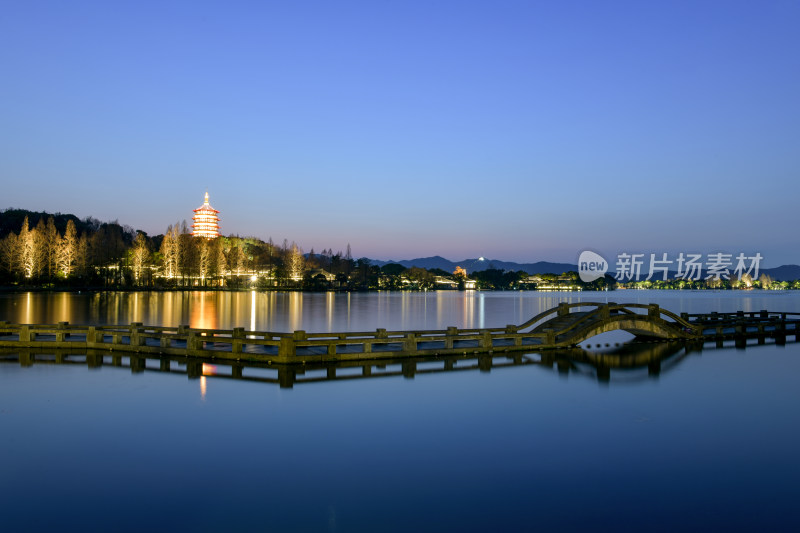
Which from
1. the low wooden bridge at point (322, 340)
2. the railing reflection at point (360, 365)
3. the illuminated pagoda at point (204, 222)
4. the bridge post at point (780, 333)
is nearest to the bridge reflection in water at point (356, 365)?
the railing reflection at point (360, 365)

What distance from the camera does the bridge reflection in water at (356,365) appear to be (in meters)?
18.5

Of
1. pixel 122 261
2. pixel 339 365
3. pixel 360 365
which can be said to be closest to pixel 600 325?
pixel 360 365

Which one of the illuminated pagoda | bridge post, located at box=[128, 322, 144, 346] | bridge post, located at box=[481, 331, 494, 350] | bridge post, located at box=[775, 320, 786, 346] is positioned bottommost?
bridge post, located at box=[775, 320, 786, 346]

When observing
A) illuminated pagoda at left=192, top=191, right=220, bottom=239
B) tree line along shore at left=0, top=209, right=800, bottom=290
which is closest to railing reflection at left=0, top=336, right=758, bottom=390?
tree line along shore at left=0, top=209, right=800, bottom=290

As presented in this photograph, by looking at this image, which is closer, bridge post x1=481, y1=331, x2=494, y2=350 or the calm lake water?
the calm lake water

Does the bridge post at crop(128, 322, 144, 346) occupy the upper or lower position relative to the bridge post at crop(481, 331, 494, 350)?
upper

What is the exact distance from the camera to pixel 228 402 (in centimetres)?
1478

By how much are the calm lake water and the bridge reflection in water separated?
29.4 inches

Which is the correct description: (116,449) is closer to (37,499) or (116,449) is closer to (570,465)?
(37,499)

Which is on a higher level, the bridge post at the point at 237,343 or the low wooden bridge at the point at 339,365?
the bridge post at the point at 237,343

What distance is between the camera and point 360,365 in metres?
20.6

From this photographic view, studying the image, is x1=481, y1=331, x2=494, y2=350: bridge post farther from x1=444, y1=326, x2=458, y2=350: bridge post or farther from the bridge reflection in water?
x1=444, y1=326, x2=458, y2=350: bridge post

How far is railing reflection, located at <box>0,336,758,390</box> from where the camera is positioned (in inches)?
727

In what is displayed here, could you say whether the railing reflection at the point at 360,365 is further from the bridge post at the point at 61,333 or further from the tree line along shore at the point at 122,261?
the tree line along shore at the point at 122,261
